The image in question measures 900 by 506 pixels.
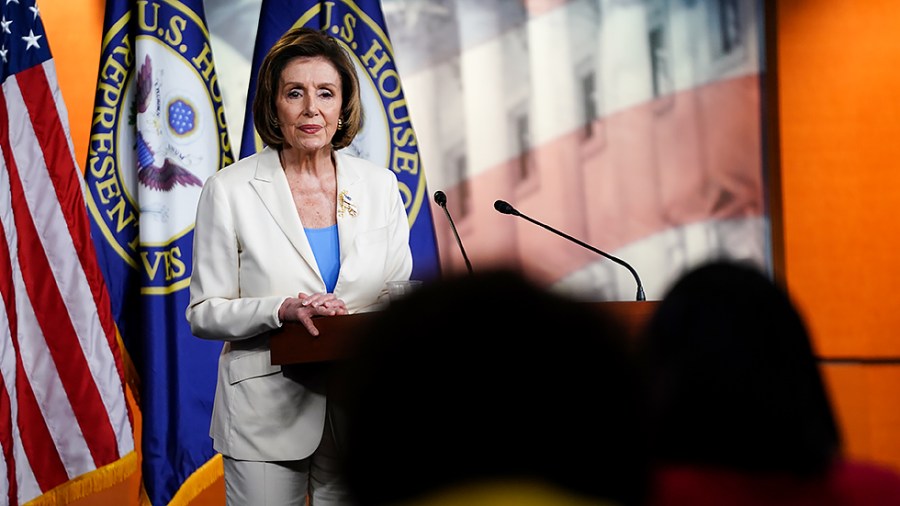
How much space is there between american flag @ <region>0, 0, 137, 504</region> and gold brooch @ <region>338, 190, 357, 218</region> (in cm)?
169

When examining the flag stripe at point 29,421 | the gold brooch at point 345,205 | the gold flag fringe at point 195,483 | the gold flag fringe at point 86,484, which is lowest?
the gold flag fringe at point 195,483

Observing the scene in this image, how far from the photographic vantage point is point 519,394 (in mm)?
595

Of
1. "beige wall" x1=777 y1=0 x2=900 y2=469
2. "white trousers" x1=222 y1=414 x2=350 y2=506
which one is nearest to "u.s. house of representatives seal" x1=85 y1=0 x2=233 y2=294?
"white trousers" x1=222 y1=414 x2=350 y2=506

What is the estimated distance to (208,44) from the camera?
389 centimetres

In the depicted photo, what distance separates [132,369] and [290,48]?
6.54ft

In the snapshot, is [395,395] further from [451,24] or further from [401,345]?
[451,24]

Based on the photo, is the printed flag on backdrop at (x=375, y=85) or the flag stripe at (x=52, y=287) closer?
the flag stripe at (x=52, y=287)

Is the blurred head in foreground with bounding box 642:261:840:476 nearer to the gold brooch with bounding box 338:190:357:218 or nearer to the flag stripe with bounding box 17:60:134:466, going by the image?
the gold brooch with bounding box 338:190:357:218

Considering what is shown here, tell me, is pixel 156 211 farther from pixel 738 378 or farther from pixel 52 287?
pixel 738 378

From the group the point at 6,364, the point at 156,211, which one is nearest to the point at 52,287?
the point at 6,364

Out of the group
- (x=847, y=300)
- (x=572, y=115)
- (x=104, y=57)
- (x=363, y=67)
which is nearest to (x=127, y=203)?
(x=104, y=57)

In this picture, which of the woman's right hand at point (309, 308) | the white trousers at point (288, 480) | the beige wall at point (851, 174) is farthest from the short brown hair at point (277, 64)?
the beige wall at point (851, 174)

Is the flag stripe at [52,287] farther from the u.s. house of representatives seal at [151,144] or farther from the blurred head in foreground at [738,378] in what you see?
the blurred head in foreground at [738,378]

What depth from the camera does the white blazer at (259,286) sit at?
203 cm
